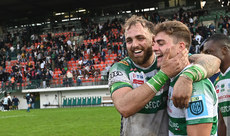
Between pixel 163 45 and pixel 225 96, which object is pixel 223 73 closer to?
pixel 225 96

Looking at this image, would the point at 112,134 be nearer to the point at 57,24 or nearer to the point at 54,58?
the point at 54,58

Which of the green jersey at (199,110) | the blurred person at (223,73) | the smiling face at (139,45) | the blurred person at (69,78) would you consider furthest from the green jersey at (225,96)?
the blurred person at (69,78)

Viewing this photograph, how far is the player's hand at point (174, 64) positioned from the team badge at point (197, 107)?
0.34 meters

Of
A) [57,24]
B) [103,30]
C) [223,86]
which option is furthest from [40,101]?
[223,86]

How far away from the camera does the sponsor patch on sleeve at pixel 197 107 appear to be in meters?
2.32

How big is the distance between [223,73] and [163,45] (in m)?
1.48

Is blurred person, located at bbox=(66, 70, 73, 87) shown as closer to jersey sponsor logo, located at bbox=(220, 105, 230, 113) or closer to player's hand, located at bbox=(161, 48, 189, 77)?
jersey sponsor logo, located at bbox=(220, 105, 230, 113)

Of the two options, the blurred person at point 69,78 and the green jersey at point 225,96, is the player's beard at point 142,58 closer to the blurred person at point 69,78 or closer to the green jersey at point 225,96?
the green jersey at point 225,96

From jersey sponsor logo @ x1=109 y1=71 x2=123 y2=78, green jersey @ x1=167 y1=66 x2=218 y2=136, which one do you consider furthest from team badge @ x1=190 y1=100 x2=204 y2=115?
jersey sponsor logo @ x1=109 y1=71 x2=123 y2=78

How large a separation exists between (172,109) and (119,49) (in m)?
32.7

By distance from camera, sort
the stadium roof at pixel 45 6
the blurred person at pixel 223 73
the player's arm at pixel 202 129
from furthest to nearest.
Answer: the stadium roof at pixel 45 6, the blurred person at pixel 223 73, the player's arm at pixel 202 129

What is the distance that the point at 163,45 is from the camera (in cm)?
272

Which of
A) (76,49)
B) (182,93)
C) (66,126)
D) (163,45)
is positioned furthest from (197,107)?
(76,49)

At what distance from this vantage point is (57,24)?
4816 cm
